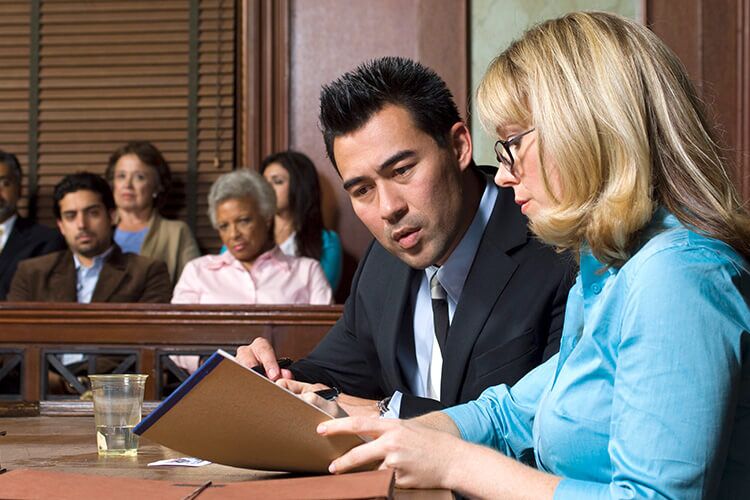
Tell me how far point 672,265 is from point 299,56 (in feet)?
14.1

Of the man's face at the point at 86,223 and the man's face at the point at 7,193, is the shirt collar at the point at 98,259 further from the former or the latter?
the man's face at the point at 7,193

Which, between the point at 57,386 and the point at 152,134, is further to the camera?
the point at 152,134

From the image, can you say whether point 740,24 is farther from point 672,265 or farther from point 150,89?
point 672,265

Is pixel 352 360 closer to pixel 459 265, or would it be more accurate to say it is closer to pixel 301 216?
pixel 459 265

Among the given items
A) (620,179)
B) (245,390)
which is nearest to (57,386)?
(245,390)

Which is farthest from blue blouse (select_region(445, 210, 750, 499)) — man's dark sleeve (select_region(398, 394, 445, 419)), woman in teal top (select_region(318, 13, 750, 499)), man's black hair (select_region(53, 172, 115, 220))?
man's black hair (select_region(53, 172, 115, 220))

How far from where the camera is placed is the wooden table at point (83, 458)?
141 centimetres

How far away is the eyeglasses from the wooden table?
441mm

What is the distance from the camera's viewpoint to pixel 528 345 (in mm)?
2102

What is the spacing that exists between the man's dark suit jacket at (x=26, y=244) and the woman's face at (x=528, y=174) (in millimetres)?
3949

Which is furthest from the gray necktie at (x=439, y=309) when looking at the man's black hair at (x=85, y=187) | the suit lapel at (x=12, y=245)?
the suit lapel at (x=12, y=245)

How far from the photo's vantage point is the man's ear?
2.30 metres

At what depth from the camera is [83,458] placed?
5.22 ft

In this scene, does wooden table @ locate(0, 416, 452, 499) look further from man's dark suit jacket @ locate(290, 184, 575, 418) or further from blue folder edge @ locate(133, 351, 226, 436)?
man's dark suit jacket @ locate(290, 184, 575, 418)
